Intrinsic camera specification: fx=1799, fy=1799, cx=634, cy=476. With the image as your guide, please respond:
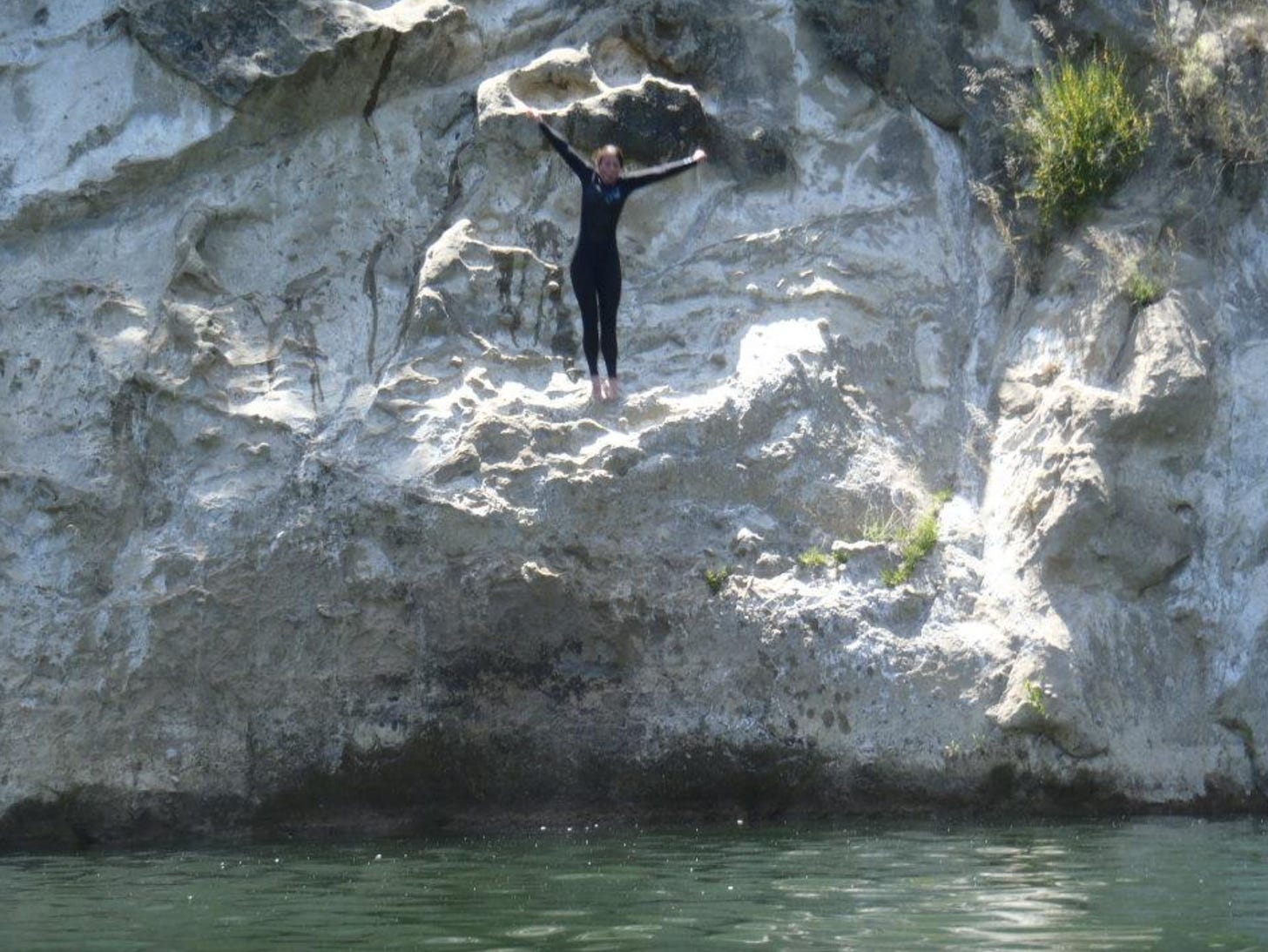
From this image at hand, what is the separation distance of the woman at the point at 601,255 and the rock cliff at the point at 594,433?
13.1 inches

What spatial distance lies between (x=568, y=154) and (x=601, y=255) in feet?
1.89

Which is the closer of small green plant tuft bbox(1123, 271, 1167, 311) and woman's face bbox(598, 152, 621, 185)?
woman's face bbox(598, 152, 621, 185)

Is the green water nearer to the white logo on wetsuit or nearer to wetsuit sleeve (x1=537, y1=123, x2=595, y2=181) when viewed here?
the white logo on wetsuit

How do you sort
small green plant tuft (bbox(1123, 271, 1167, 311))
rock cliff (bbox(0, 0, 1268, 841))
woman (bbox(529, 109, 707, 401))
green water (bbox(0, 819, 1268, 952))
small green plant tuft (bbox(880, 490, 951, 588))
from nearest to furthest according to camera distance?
green water (bbox(0, 819, 1268, 952))
rock cliff (bbox(0, 0, 1268, 841))
small green plant tuft (bbox(880, 490, 951, 588))
woman (bbox(529, 109, 707, 401))
small green plant tuft (bbox(1123, 271, 1167, 311))

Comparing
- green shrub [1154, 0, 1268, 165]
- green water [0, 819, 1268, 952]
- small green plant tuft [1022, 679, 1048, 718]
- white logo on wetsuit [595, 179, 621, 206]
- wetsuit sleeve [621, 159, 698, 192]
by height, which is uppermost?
green shrub [1154, 0, 1268, 165]

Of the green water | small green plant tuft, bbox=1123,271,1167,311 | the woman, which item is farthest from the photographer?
small green plant tuft, bbox=1123,271,1167,311

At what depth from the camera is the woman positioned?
990cm

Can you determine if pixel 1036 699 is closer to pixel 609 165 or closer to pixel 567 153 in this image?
pixel 609 165

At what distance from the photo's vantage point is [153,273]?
10.3 m

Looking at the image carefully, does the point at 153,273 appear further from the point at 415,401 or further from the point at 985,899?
the point at 985,899

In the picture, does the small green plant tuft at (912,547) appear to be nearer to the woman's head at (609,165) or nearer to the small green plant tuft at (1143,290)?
the small green plant tuft at (1143,290)

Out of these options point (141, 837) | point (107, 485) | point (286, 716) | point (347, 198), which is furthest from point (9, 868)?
point (347, 198)

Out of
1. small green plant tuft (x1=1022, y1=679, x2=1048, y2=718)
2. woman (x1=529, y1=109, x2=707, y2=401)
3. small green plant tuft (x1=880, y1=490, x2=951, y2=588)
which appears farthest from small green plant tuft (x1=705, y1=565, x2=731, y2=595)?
small green plant tuft (x1=1022, y1=679, x2=1048, y2=718)

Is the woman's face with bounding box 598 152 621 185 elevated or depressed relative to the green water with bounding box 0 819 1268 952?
elevated
